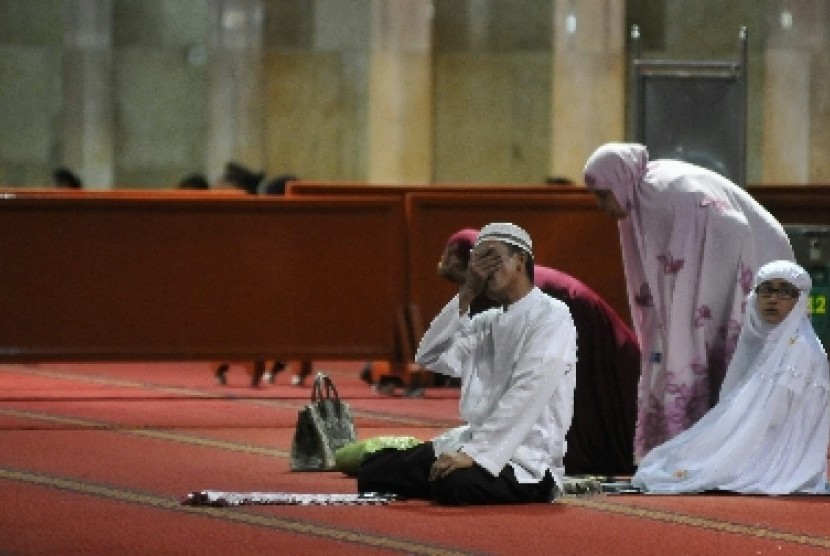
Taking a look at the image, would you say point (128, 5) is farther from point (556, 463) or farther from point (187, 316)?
point (556, 463)

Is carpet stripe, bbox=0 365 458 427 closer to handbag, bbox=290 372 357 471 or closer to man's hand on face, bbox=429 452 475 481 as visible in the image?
handbag, bbox=290 372 357 471

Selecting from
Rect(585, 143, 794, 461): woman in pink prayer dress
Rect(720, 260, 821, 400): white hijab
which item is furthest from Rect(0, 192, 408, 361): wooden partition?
Rect(720, 260, 821, 400): white hijab

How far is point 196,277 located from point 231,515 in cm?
581

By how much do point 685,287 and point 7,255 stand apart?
511 centimetres

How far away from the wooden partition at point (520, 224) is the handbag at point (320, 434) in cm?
411

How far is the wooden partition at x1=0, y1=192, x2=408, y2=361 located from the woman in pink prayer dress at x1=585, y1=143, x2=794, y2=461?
170 inches

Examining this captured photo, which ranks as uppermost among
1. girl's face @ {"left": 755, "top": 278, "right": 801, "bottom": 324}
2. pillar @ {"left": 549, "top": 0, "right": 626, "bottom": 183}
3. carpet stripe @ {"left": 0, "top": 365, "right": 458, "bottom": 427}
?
pillar @ {"left": 549, "top": 0, "right": 626, "bottom": 183}

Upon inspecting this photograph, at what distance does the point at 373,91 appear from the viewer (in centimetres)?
2159

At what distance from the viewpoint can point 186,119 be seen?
73.7 feet

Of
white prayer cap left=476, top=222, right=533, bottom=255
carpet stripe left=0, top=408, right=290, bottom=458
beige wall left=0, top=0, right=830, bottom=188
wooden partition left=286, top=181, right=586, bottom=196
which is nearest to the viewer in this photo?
white prayer cap left=476, top=222, right=533, bottom=255

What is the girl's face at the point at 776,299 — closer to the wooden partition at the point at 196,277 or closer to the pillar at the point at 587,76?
the wooden partition at the point at 196,277

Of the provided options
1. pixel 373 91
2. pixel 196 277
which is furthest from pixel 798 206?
pixel 373 91

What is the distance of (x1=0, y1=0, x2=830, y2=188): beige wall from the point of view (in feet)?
→ 70.8

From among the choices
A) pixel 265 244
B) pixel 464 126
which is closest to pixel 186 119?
pixel 464 126
